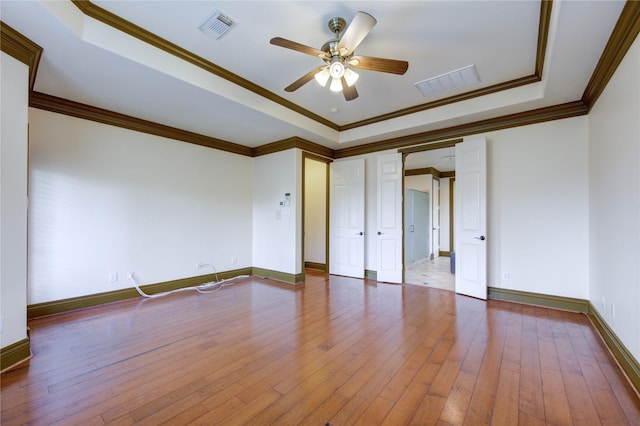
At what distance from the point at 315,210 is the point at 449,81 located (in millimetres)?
4239

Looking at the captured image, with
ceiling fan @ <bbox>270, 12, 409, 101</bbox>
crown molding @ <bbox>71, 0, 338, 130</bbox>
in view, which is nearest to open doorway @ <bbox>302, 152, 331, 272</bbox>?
crown molding @ <bbox>71, 0, 338, 130</bbox>

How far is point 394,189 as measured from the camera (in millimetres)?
5180

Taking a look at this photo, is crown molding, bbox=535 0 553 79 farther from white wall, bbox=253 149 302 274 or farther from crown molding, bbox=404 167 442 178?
crown molding, bbox=404 167 442 178

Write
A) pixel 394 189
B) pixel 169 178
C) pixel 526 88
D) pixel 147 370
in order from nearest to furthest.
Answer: pixel 147 370
pixel 526 88
pixel 169 178
pixel 394 189

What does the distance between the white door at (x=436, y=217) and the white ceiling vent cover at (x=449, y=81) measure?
198 inches

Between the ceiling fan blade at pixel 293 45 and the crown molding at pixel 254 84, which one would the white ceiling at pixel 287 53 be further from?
the ceiling fan blade at pixel 293 45

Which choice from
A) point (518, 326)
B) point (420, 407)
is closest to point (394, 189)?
point (518, 326)

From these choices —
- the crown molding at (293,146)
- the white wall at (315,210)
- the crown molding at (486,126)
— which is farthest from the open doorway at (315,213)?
the crown molding at (486,126)

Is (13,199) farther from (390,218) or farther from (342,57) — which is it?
(390,218)

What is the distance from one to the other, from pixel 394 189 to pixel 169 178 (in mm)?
4030

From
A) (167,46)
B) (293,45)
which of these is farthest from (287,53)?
(167,46)

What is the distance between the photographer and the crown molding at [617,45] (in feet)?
6.31

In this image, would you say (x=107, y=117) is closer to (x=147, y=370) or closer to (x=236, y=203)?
(x=236, y=203)

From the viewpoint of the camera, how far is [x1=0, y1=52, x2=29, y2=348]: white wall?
2158mm
